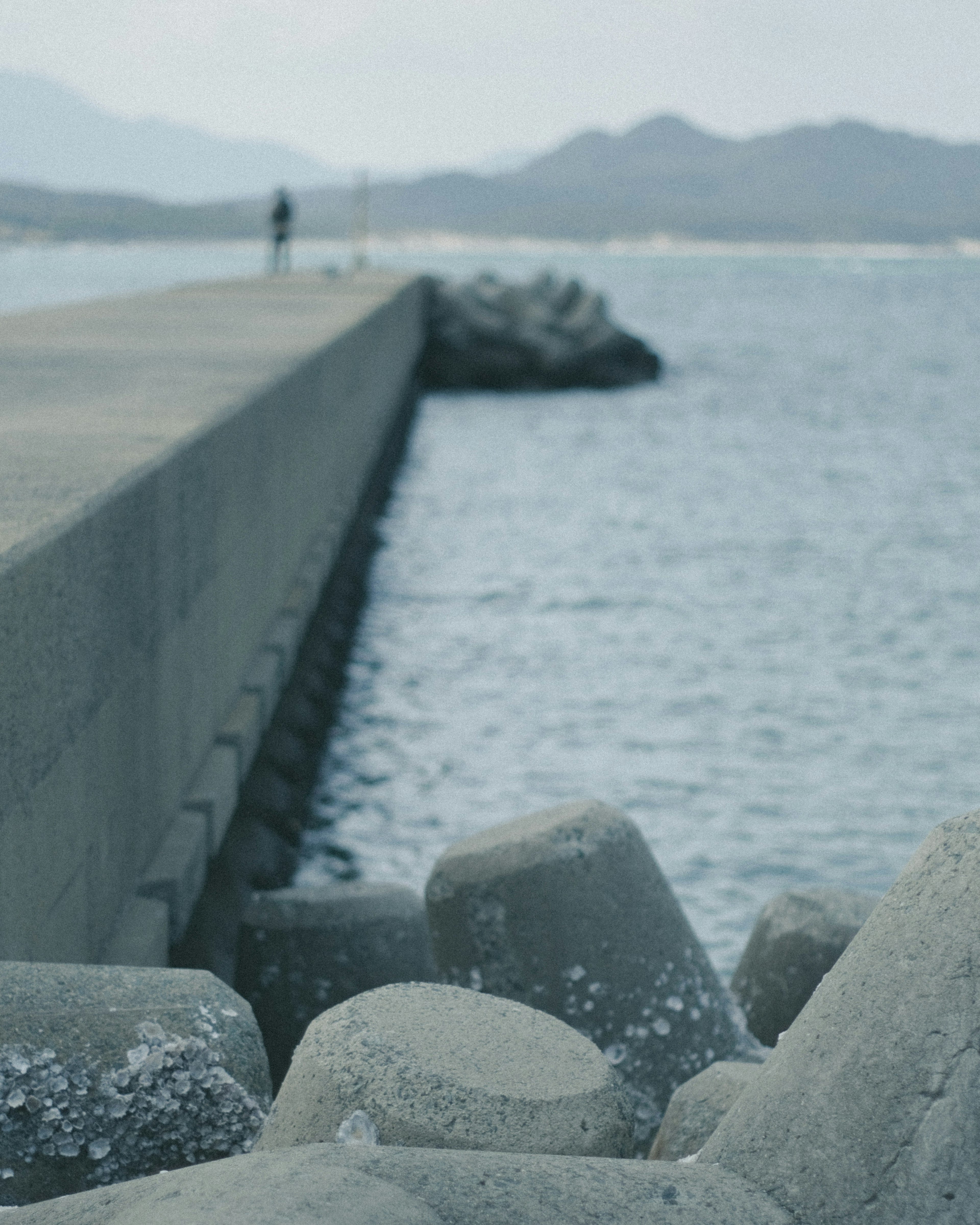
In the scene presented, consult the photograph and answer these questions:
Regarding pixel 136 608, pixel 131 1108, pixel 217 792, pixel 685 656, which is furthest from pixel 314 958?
pixel 685 656

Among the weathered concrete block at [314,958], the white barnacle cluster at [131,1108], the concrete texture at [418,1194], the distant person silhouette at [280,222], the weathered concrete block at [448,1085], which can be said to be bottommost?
the weathered concrete block at [314,958]

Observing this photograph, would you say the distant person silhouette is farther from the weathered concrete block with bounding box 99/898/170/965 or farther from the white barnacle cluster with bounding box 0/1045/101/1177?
the white barnacle cluster with bounding box 0/1045/101/1177

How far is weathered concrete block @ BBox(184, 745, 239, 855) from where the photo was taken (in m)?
4.99

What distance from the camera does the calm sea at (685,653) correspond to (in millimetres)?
6973

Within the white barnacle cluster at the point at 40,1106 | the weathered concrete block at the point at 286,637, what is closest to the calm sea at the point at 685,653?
the weathered concrete block at the point at 286,637

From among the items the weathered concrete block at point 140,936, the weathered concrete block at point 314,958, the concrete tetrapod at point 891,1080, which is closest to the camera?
the concrete tetrapod at point 891,1080

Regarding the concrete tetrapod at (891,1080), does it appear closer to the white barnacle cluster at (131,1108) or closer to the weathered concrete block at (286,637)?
the white barnacle cluster at (131,1108)

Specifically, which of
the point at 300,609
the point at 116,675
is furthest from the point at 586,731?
the point at 116,675

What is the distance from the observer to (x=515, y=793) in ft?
24.0

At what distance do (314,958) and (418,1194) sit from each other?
240cm

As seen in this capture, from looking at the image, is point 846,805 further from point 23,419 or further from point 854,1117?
point 854,1117

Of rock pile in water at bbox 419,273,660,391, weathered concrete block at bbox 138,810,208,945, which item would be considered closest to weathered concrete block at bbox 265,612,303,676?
weathered concrete block at bbox 138,810,208,945

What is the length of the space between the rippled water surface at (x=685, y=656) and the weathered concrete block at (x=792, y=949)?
1.24 metres

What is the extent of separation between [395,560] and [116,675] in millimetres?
9146
